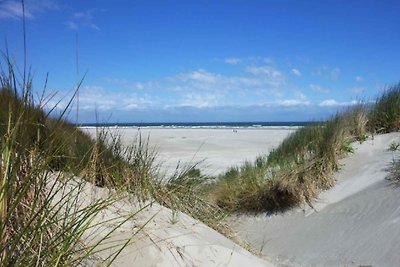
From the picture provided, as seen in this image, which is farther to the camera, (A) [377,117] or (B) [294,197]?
(A) [377,117]

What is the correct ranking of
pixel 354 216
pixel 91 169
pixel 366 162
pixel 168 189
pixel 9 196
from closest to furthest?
pixel 9 196 < pixel 91 169 < pixel 168 189 < pixel 354 216 < pixel 366 162

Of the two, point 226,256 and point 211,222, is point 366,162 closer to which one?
point 211,222

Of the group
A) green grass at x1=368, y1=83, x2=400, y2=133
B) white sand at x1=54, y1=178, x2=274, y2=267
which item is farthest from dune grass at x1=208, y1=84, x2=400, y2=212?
white sand at x1=54, y1=178, x2=274, y2=267

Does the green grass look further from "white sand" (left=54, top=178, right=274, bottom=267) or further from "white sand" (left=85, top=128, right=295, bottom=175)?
"white sand" (left=54, top=178, right=274, bottom=267)

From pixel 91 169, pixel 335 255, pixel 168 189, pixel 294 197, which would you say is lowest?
pixel 335 255

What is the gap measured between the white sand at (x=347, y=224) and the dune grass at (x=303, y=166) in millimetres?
203

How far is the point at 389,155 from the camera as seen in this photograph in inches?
282

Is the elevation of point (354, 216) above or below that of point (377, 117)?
below

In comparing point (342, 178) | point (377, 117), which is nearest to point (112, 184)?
point (342, 178)

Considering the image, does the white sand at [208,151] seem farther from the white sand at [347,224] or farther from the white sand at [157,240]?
the white sand at [347,224]

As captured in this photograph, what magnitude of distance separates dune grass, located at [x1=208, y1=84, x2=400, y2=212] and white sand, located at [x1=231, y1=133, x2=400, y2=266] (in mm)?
203

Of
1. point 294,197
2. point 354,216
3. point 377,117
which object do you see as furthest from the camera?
point 377,117

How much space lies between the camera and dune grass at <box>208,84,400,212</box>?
6793 millimetres

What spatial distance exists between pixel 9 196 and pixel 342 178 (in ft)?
19.9
